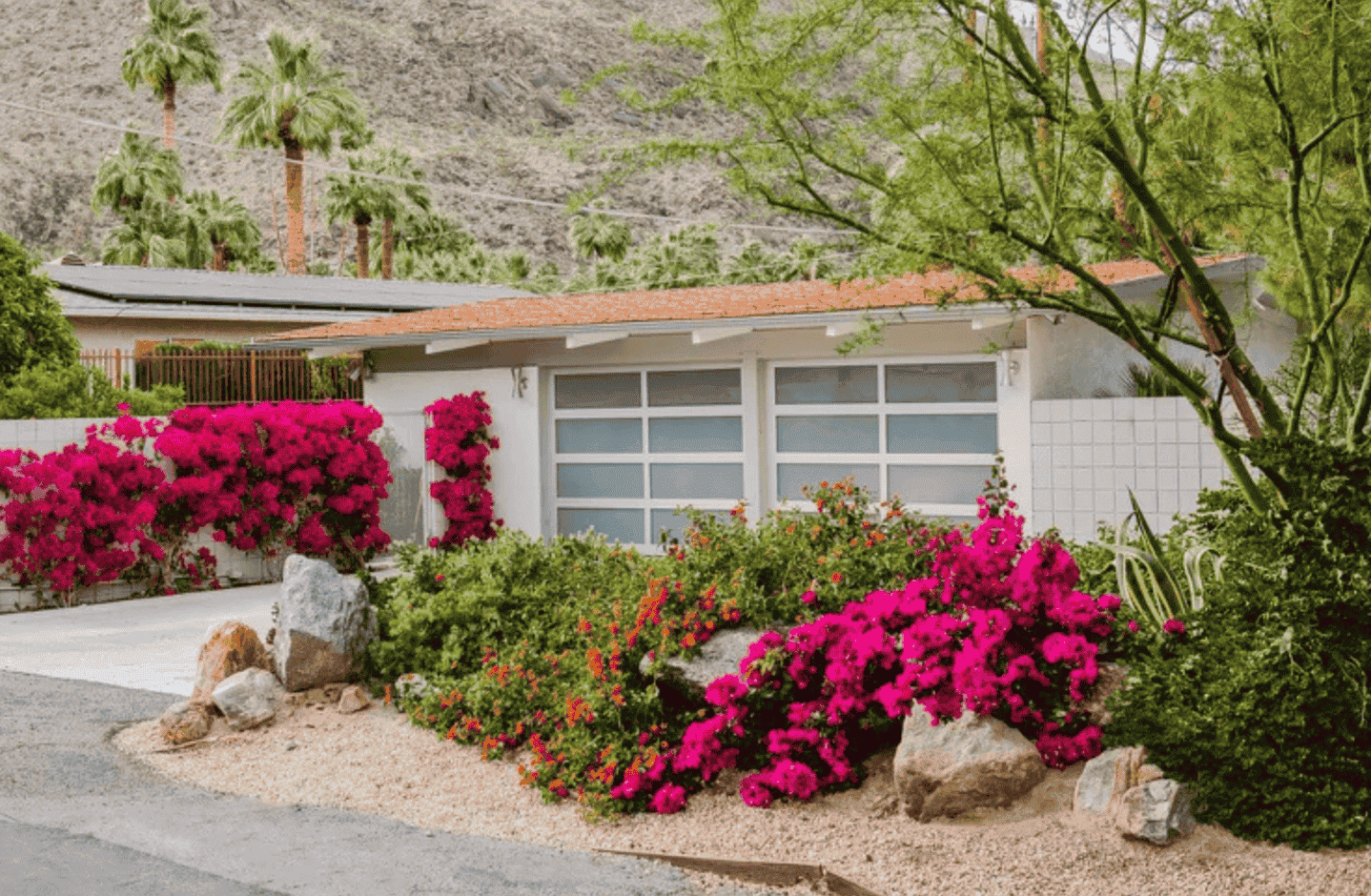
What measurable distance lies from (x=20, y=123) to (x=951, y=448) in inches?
3819

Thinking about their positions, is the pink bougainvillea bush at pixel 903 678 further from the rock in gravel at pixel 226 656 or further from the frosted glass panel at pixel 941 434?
the frosted glass panel at pixel 941 434

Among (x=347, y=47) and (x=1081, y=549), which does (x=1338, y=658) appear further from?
(x=347, y=47)

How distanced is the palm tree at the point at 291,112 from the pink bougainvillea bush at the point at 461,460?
80.1ft

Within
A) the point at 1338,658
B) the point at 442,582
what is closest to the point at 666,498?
the point at 442,582

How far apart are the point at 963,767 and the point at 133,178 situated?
41.2 metres

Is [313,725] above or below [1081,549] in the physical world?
below

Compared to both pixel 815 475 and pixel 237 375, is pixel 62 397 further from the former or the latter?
pixel 237 375

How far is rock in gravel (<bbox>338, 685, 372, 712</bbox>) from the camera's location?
7.70 meters

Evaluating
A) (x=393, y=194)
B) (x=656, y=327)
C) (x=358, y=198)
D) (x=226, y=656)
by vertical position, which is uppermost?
(x=393, y=194)

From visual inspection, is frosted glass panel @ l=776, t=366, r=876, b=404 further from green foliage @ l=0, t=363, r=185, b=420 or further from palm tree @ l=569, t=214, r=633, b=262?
palm tree @ l=569, t=214, r=633, b=262

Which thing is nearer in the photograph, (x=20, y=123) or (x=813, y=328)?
(x=813, y=328)

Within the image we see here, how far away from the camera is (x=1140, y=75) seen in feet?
20.5

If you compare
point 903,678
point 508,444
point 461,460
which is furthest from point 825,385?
point 903,678

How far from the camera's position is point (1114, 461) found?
11.5 metres
